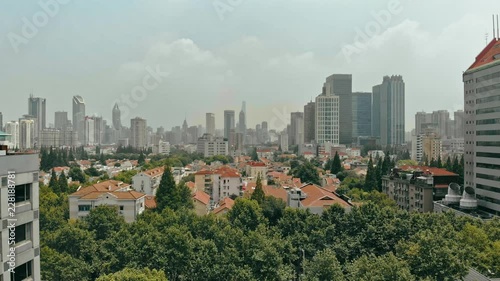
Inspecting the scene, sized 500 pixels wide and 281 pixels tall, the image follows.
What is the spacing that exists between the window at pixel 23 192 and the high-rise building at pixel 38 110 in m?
82.3

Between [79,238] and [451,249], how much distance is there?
1272 centimetres

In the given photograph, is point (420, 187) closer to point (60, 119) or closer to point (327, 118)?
point (327, 118)

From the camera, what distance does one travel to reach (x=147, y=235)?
606 inches

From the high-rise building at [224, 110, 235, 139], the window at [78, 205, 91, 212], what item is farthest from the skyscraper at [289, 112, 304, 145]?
the window at [78, 205, 91, 212]

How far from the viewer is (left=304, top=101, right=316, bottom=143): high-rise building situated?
9612cm

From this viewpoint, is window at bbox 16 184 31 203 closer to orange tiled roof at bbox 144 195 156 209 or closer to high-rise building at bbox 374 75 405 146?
orange tiled roof at bbox 144 195 156 209

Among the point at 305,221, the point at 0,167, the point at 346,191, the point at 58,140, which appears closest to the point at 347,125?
the point at 58,140

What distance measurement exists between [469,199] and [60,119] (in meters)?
103

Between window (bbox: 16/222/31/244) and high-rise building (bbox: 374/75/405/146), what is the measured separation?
104659 millimetres

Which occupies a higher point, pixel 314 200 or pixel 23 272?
pixel 23 272

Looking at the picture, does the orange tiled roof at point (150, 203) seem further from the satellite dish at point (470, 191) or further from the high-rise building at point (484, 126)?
the high-rise building at point (484, 126)

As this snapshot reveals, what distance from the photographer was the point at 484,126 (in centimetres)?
2377

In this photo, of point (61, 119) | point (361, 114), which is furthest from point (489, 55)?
point (61, 119)

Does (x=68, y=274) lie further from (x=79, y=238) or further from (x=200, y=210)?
(x=200, y=210)
